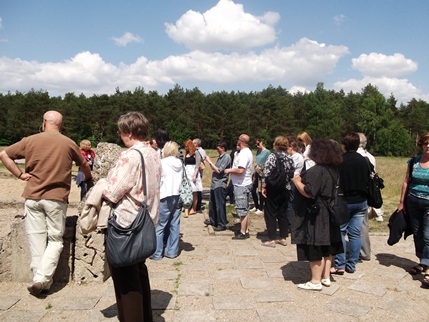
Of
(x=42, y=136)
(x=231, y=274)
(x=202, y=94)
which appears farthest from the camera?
(x=202, y=94)

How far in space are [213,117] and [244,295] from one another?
52.2 metres

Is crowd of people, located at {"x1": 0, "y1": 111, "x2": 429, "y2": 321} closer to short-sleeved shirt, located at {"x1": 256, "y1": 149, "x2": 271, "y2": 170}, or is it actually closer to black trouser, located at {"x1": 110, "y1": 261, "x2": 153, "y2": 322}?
black trouser, located at {"x1": 110, "y1": 261, "x2": 153, "y2": 322}

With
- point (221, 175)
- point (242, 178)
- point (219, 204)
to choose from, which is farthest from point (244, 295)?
point (221, 175)

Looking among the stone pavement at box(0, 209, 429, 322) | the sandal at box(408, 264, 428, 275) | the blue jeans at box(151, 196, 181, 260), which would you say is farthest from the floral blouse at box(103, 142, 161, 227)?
the sandal at box(408, 264, 428, 275)

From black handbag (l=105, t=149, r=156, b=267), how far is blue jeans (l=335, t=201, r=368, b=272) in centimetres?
309

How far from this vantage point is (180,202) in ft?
19.1

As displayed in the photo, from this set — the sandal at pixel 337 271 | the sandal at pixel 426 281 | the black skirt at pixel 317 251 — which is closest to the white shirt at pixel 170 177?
the black skirt at pixel 317 251

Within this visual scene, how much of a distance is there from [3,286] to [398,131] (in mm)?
65435

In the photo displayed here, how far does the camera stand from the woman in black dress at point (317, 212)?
4188 mm

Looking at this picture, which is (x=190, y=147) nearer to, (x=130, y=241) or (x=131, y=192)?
(x=131, y=192)

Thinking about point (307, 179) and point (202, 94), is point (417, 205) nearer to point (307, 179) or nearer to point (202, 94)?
point (307, 179)

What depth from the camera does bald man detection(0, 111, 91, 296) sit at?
156 inches

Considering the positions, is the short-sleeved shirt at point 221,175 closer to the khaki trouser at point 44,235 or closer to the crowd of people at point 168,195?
the crowd of people at point 168,195

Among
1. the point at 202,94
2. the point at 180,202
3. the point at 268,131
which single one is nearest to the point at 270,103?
the point at 268,131
